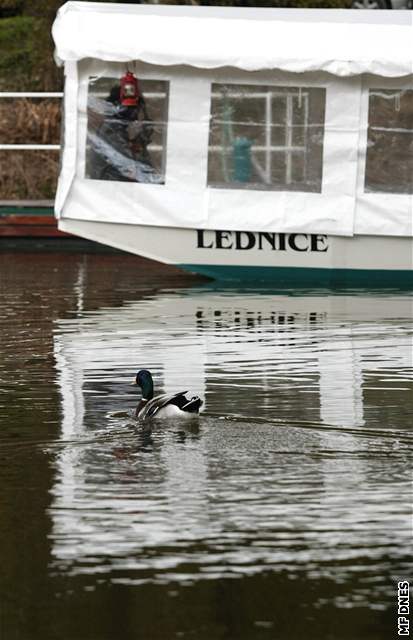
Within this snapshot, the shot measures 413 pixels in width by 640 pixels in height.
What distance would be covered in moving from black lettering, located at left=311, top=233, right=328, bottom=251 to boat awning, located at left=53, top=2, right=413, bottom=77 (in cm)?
212

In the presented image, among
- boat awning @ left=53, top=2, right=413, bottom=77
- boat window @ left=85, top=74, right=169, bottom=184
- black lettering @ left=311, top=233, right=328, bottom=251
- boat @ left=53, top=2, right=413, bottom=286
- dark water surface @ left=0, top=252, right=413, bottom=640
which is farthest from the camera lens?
boat window @ left=85, top=74, right=169, bottom=184

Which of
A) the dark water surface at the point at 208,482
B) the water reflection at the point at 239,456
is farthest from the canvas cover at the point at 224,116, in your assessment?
the water reflection at the point at 239,456

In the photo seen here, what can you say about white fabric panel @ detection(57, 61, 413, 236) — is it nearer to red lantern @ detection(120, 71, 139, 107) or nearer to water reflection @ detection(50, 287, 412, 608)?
red lantern @ detection(120, 71, 139, 107)

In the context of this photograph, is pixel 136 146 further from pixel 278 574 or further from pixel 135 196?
pixel 278 574

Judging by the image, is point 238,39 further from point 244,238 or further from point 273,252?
point 273,252

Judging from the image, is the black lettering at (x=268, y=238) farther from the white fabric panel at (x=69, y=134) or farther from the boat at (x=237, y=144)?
the white fabric panel at (x=69, y=134)

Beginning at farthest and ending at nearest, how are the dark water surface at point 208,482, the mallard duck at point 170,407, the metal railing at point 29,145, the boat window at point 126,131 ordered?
1. the metal railing at point 29,145
2. the boat window at point 126,131
3. the mallard duck at point 170,407
4. the dark water surface at point 208,482

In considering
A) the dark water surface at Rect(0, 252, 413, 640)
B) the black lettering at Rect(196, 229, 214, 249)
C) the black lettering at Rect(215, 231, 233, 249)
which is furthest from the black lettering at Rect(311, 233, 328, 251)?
the dark water surface at Rect(0, 252, 413, 640)

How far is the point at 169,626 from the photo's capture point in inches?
324

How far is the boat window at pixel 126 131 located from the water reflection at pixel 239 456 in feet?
15.9

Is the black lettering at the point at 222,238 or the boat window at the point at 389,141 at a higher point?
the boat window at the point at 389,141

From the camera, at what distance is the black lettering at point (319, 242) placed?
76.9 ft

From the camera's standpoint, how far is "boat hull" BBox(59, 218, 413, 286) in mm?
23453

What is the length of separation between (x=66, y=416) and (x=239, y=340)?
4700 millimetres
